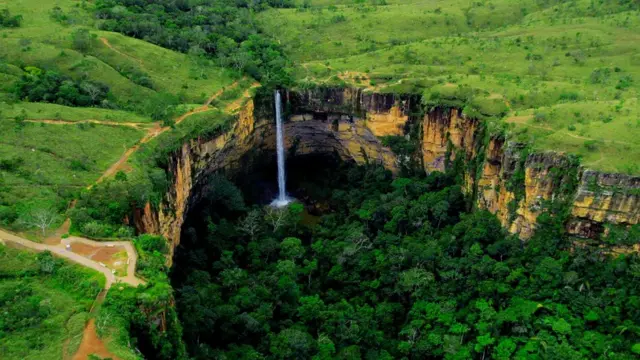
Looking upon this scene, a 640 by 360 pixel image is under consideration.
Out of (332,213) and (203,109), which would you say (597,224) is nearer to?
(332,213)

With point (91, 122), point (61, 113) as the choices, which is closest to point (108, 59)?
point (61, 113)

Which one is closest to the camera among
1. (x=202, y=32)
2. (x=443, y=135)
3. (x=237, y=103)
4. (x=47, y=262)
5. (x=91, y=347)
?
(x=91, y=347)

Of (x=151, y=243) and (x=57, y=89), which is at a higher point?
(x=57, y=89)

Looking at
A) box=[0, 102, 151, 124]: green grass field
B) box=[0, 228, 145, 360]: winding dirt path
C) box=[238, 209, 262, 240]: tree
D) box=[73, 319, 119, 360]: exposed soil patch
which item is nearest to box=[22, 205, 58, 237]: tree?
box=[0, 228, 145, 360]: winding dirt path

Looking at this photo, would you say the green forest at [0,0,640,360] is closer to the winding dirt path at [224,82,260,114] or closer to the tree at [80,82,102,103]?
the winding dirt path at [224,82,260,114]

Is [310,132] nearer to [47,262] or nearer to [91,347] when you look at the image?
[47,262]

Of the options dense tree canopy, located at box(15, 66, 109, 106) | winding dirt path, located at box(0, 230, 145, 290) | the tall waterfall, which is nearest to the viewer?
winding dirt path, located at box(0, 230, 145, 290)

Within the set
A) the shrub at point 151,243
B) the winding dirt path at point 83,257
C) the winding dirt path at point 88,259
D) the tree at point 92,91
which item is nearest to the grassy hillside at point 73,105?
the tree at point 92,91
